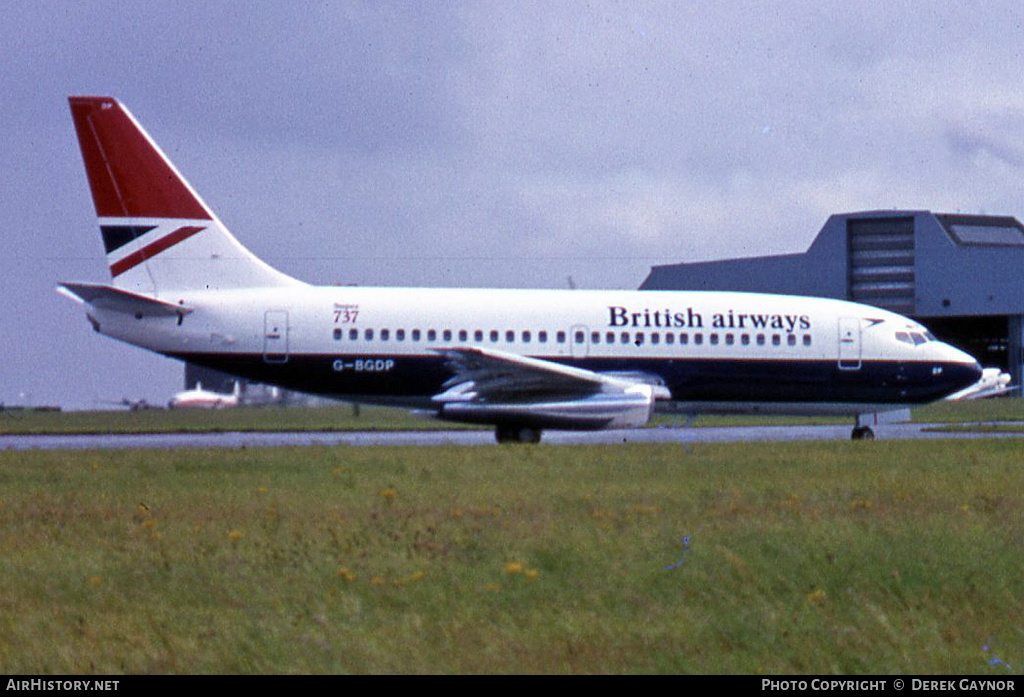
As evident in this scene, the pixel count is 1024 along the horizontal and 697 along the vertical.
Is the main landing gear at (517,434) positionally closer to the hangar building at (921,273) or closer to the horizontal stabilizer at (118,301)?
the horizontal stabilizer at (118,301)

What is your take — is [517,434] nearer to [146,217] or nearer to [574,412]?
[574,412]

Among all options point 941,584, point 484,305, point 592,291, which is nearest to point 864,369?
point 592,291

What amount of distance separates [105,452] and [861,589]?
17659mm

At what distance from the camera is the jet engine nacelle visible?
2862 centimetres

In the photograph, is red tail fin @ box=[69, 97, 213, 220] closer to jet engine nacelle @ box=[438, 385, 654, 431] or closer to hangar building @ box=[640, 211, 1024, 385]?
jet engine nacelle @ box=[438, 385, 654, 431]

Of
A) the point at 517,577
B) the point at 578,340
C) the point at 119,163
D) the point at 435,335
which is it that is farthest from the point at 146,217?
the point at 517,577

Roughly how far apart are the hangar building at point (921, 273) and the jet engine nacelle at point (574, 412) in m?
52.1

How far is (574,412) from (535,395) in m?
1.32

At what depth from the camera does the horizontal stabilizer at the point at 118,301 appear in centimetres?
2911

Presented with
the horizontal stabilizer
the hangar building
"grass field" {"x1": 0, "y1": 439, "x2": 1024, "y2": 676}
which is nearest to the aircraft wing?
the horizontal stabilizer

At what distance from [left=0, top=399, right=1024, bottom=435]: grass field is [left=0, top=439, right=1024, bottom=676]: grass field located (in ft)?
79.0

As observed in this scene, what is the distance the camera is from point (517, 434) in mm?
30391

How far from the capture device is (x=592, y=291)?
105 ft
